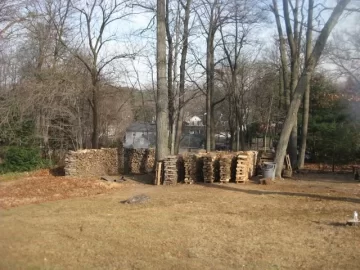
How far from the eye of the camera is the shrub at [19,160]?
2139 centimetres

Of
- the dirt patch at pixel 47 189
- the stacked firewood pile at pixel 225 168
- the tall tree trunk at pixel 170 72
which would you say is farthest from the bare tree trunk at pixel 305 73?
the tall tree trunk at pixel 170 72

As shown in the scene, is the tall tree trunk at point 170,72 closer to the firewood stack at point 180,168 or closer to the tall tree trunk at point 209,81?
the tall tree trunk at point 209,81

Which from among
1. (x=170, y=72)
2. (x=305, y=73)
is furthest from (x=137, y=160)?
(x=305, y=73)

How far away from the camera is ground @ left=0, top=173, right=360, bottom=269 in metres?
6.34

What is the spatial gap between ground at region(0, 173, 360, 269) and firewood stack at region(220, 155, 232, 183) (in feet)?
3.49

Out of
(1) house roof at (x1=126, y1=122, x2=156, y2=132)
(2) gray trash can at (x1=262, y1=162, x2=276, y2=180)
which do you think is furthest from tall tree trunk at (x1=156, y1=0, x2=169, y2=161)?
(1) house roof at (x1=126, y1=122, x2=156, y2=132)

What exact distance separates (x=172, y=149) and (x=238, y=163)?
9757mm

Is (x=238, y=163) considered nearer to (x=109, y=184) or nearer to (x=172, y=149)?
(x=109, y=184)

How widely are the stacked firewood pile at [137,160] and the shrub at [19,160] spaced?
475cm

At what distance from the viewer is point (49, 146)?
25.7 meters

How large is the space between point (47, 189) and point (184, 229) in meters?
7.79

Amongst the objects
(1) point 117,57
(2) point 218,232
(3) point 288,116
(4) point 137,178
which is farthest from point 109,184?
(1) point 117,57

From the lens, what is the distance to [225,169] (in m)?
15.6

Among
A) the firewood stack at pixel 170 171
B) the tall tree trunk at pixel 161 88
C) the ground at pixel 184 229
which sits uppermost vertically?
the tall tree trunk at pixel 161 88
